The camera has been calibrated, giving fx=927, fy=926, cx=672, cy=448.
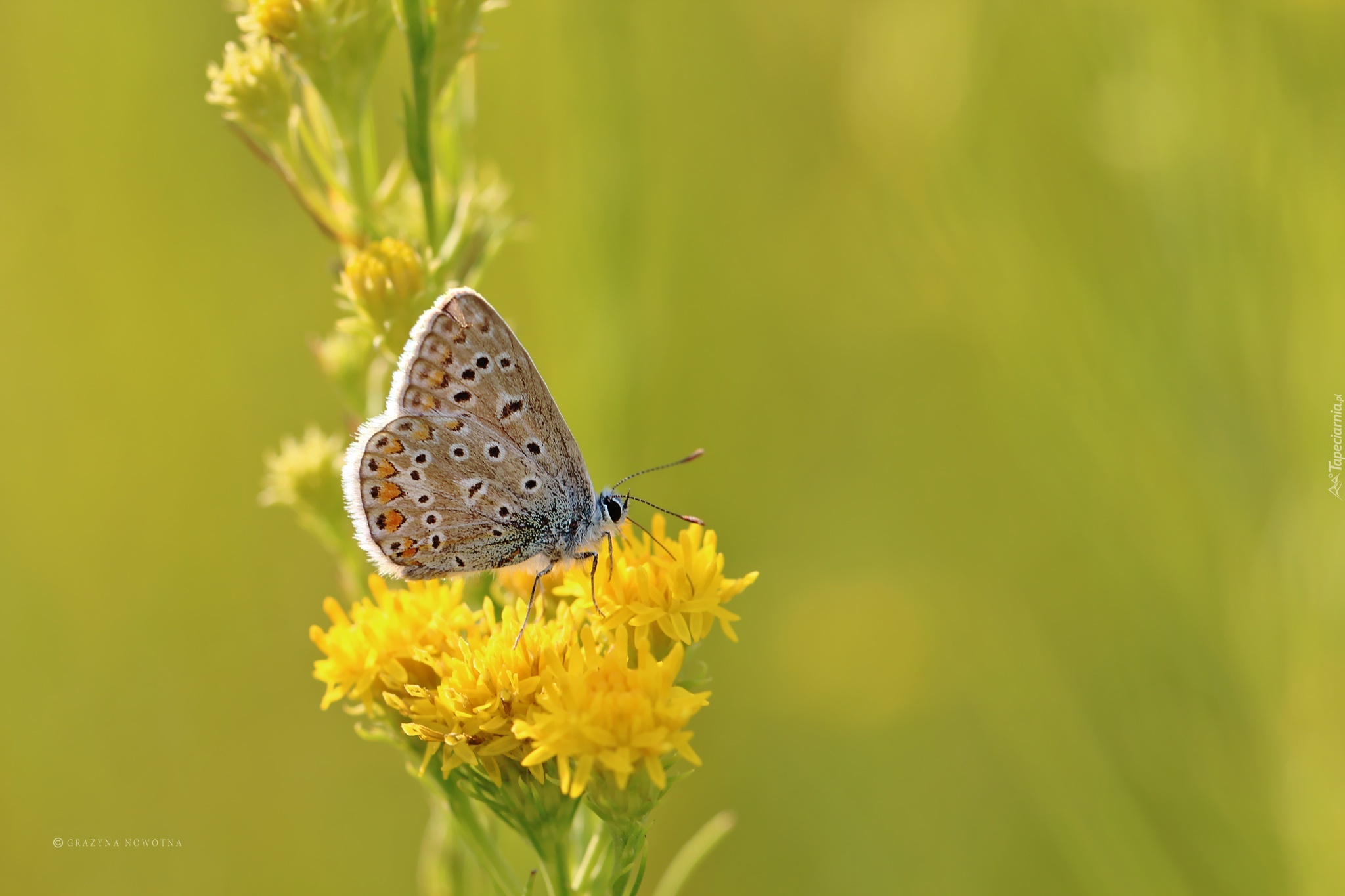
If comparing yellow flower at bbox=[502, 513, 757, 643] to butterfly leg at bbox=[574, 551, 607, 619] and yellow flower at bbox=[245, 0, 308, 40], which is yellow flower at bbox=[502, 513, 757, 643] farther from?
yellow flower at bbox=[245, 0, 308, 40]

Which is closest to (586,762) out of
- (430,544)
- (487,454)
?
(430,544)

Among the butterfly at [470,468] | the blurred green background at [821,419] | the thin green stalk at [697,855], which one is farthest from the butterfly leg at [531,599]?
the blurred green background at [821,419]

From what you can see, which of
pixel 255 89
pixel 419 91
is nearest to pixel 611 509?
pixel 419 91

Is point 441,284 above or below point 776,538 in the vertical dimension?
above

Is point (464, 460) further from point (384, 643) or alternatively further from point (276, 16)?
point (276, 16)

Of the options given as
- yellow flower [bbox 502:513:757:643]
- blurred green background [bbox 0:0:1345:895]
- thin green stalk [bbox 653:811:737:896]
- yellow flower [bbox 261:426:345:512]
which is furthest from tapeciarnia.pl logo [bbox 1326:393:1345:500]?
yellow flower [bbox 261:426:345:512]

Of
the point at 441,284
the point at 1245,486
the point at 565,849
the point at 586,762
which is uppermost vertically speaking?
the point at 441,284

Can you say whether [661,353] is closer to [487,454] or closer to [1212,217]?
[487,454]
